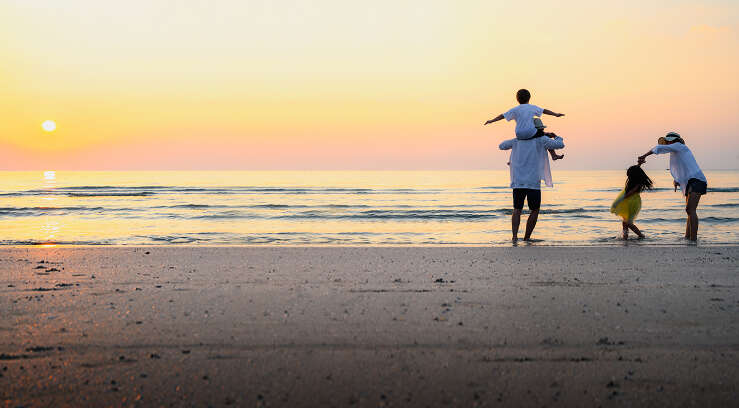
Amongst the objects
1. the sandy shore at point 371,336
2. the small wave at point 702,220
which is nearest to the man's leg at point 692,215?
the sandy shore at point 371,336

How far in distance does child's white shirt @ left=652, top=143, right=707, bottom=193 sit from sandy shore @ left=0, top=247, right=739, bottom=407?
3.71 m

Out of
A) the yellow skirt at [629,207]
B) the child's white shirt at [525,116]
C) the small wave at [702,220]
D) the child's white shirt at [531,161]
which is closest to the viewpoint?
the child's white shirt at [525,116]

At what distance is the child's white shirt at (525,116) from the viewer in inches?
312

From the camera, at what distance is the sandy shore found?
215 cm

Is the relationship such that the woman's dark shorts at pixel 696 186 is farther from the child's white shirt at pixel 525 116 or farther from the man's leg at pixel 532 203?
the child's white shirt at pixel 525 116

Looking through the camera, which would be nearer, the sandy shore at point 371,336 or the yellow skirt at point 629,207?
the sandy shore at point 371,336

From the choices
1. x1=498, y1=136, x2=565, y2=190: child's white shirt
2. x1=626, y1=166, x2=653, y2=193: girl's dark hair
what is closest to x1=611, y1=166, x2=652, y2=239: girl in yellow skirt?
x1=626, y1=166, x2=653, y2=193: girl's dark hair

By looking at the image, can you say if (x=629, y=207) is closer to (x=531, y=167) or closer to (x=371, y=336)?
(x=531, y=167)

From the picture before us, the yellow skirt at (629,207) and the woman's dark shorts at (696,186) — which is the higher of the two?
the woman's dark shorts at (696,186)

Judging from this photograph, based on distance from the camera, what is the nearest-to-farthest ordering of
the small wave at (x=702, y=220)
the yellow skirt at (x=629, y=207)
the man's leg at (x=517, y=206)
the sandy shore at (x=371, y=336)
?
1. the sandy shore at (x=371, y=336)
2. the man's leg at (x=517, y=206)
3. the yellow skirt at (x=629, y=207)
4. the small wave at (x=702, y=220)

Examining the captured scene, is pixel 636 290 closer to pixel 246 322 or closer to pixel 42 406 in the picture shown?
pixel 246 322

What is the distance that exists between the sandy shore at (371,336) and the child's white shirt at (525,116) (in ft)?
10.5

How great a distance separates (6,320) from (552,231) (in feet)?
32.2

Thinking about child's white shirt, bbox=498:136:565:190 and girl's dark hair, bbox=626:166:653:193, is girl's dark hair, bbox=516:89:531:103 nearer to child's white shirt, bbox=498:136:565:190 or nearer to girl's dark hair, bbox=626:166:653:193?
child's white shirt, bbox=498:136:565:190
